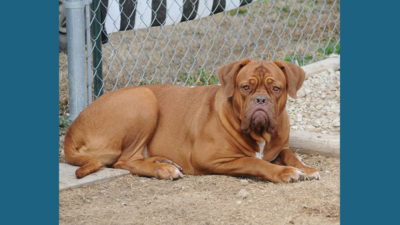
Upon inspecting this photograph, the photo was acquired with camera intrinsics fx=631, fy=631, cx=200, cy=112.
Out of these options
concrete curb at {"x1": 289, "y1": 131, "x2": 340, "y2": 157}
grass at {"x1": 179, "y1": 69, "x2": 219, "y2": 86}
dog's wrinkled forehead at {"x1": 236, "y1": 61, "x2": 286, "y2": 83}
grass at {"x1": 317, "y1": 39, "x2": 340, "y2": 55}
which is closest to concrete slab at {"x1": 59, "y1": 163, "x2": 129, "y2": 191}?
dog's wrinkled forehead at {"x1": 236, "y1": 61, "x2": 286, "y2": 83}

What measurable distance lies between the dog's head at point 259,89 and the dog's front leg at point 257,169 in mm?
223

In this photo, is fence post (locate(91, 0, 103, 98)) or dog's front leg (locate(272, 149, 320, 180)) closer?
dog's front leg (locate(272, 149, 320, 180))

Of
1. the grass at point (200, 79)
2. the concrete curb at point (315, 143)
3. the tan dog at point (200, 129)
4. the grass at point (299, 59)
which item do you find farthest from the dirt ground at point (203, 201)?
the grass at point (299, 59)

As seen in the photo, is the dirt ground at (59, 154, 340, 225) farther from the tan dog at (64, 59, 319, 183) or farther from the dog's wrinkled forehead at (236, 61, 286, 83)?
the dog's wrinkled forehead at (236, 61, 286, 83)

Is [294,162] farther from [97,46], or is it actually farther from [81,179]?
[97,46]

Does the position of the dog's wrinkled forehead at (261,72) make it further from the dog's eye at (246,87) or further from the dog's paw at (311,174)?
the dog's paw at (311,174)

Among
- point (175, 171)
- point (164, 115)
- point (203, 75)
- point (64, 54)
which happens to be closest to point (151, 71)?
point (203, 75)

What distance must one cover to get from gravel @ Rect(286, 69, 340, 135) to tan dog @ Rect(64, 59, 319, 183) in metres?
0.88

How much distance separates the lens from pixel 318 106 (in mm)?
5820

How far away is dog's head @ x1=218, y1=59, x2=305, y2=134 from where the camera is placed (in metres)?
4.11

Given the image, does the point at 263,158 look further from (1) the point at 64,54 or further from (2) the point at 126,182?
(1) the point at 64,54

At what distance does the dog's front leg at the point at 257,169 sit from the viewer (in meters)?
4.11

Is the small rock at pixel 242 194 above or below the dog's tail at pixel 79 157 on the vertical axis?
below

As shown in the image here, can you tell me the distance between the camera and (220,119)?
4.40 meters
